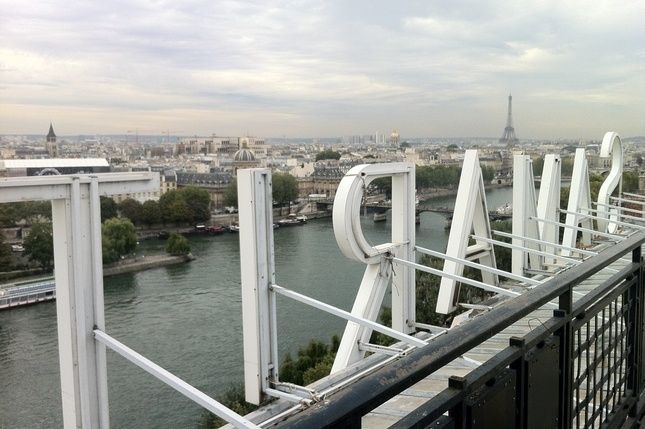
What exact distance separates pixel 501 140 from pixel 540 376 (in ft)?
178

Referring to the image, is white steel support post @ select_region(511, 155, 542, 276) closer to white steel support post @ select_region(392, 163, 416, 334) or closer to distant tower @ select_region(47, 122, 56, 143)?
white steel support post @ select_region(392, 163, 416, 334)

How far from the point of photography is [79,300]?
6.63 ft

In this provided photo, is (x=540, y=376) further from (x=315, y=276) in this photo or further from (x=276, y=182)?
(x=276, y=182)

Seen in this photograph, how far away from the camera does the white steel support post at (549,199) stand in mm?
5531

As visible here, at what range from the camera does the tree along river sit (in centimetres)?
991

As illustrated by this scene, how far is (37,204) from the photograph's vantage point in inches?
290

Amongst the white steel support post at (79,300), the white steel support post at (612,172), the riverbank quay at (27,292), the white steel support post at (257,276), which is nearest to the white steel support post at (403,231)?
the white steel support post at (257,276)

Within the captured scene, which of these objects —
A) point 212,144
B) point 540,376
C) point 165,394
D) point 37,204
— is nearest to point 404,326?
point 540,376

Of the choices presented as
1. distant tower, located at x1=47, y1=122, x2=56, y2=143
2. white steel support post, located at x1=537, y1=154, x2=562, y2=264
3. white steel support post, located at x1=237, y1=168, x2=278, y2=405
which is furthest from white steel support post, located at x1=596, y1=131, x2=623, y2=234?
distant tower, located at x1=47, y1=122, x2=56, y2=143

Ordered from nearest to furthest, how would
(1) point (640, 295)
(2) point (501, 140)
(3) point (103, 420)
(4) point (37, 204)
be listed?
(1) point (640, 295)
(3) point (103, 420)
(4) point (37, 204)
(2) point (501, 140)

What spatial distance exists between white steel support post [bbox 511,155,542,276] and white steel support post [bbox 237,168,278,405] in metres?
2.86

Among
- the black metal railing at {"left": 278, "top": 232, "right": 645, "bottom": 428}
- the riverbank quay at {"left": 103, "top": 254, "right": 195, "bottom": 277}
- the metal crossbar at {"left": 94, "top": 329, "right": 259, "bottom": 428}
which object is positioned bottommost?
the riverbank quay at {"left": 103, "top": 254, "right": 195, "bottom": 277}

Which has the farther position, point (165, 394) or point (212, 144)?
point (212, 144)

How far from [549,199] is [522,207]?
0.58 metres
